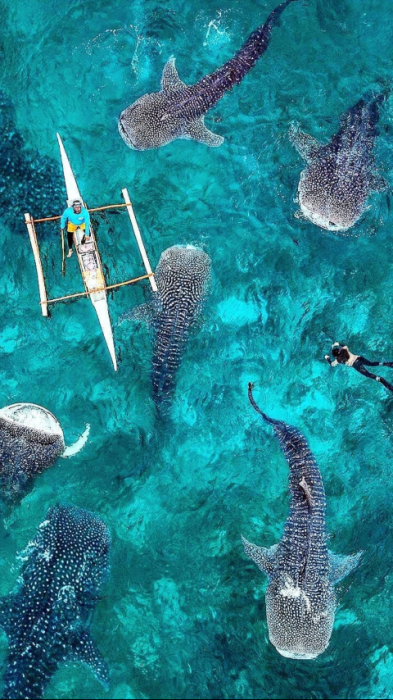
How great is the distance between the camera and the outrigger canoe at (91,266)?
11.8 m

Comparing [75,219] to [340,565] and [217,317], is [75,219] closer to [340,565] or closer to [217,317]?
[217,317]

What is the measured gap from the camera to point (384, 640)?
12133 mm

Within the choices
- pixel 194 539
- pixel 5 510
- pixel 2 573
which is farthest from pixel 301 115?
pixel 2 573

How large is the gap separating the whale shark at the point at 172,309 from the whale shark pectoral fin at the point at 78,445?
53.3 inches

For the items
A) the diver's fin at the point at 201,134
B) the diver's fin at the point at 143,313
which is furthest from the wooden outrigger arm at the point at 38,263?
the diver's fin at the point at 201,134

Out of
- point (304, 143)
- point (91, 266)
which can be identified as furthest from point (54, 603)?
point (304, 143)

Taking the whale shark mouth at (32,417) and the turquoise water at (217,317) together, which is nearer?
the whale shark mouth at (32,417)

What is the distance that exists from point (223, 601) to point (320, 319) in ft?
16.9

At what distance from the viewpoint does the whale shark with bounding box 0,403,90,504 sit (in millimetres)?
11344

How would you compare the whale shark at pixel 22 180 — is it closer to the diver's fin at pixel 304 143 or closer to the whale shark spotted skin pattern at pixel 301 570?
the diver's fin at pixel 304 143

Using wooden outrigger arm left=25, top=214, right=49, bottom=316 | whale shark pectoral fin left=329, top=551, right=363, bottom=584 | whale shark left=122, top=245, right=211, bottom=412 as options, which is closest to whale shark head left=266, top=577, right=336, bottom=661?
whale shark pectoral fin left=329, top=551, right=363, bottom=584

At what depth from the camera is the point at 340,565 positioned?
457 inches

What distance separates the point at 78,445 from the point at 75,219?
3821mm

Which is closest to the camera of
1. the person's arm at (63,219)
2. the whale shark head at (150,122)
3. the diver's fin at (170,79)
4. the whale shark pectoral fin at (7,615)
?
the whale shark pectoral fin at (7,615)
